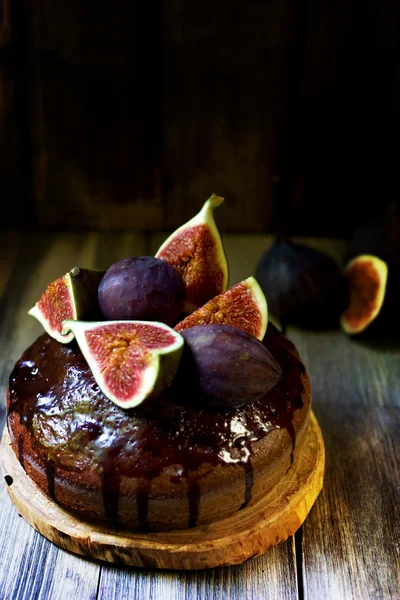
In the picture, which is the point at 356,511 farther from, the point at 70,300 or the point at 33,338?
the point at 33,338

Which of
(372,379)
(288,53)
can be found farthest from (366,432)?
(288,53)

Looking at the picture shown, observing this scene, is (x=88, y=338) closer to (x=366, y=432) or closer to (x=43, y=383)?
(x=43, y=383)

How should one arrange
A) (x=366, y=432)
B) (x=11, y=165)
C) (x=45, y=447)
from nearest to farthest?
(x=45, y=447), (x=366, y=432), (x=11, y=165)

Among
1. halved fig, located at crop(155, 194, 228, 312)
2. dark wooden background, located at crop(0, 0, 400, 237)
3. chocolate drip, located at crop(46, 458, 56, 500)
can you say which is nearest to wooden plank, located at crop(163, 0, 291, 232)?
dark wooden background, located at crop(0, 0, 400, 237)

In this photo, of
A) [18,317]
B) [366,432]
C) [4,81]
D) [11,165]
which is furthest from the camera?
[11,165]

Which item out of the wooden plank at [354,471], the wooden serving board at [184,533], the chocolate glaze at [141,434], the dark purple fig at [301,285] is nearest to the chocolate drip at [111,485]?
the chocolate glaze at [141,434]

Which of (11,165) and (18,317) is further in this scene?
(11,165)

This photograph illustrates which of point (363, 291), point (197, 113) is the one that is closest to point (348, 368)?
point (363, 291)
